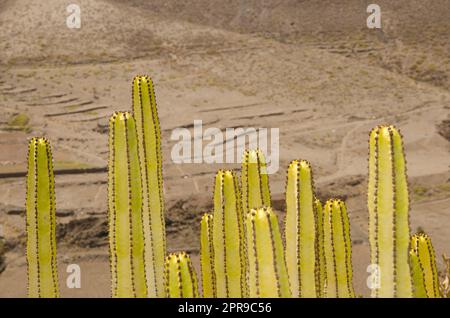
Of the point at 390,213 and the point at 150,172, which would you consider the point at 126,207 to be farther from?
the point at 390,213

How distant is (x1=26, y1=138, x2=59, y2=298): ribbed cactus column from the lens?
3.40 meters

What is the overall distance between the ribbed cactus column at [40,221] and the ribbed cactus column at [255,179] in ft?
2.93

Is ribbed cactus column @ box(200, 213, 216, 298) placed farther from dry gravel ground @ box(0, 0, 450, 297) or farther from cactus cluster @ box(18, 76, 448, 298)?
dry gravel ground @ box(0, 0, 450, 297)

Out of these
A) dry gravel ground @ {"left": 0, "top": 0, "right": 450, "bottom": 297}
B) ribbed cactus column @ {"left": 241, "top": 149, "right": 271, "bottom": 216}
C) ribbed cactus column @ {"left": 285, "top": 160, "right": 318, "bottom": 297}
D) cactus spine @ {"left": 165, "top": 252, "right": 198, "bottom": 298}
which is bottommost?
cactus spine @ {"left": 165, "top": 252, "right": 198, "bottom": 298}

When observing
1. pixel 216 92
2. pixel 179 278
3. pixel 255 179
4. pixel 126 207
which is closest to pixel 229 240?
pixel 255 179

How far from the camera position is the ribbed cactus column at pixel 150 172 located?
3.40 metres

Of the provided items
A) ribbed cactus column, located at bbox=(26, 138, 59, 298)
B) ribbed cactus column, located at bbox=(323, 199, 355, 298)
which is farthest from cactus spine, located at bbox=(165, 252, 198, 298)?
ribbed cactus column, located at bbox=(323, 199, 355, 298)

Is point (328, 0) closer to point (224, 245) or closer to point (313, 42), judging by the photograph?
point (313, 42)

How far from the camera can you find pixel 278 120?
20.4 meters

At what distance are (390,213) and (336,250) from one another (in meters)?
Result: 1.01

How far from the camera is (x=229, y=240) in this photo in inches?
131

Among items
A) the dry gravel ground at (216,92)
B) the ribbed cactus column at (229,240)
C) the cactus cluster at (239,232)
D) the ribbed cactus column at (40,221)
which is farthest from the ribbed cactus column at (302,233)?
the dry gravel ground at (216,92)

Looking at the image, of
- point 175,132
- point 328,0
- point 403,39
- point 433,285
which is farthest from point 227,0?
point 433,285

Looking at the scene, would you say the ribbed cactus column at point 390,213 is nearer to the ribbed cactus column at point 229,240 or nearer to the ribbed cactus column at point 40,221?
the ribbed cactus column at point 229,240
